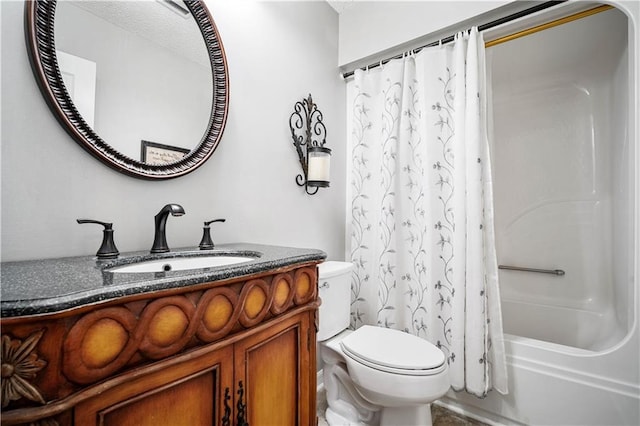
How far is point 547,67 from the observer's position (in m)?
2.15

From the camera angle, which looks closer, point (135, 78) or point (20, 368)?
point (20, 368)

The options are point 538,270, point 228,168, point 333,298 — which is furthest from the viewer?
point 538,270

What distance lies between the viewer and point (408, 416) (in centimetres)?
131

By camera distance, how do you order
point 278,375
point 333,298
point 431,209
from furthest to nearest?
point 431,209
point 333,298
point 278,375

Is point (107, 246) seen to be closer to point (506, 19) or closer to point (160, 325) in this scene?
point (160, 325)

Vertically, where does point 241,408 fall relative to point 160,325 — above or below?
below

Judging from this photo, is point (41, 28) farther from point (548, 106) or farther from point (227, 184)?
point (548, 106)

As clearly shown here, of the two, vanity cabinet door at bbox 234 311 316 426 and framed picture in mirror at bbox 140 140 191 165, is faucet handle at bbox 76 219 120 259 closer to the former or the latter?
framed picture in mirror at bbox 140 140 191 165

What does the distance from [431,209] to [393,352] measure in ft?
2.68

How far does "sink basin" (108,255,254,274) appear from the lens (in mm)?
880

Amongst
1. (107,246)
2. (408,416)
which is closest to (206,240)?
(107,246)

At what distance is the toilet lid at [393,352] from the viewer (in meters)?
1.18

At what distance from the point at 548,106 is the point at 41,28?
292cm

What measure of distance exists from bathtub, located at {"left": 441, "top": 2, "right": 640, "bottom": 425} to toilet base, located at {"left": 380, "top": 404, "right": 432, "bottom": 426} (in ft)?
1.51
